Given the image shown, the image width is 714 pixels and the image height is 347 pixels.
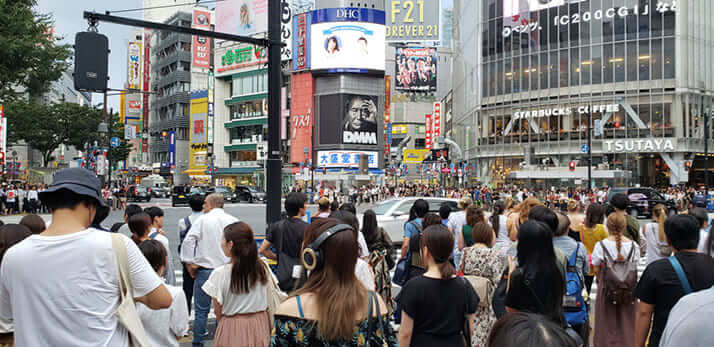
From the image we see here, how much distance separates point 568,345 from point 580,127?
56.6m

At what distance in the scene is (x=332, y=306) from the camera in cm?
263

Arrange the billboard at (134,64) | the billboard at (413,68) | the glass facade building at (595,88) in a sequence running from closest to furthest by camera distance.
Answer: the glass facade building at (595,88), the billboard at (413,68), the billboard at (134,64)

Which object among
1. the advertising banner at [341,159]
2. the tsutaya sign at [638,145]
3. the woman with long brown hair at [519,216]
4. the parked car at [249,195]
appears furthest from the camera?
the advertising banner at [341,159]

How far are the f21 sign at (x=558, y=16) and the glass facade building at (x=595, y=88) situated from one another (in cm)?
10

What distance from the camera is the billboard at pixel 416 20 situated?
309ft

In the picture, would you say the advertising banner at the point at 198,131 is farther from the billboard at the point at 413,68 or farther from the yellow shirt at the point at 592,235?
the yellow shirt at the point at 592,235


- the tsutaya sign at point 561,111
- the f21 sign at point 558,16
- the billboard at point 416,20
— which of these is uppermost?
the billboard at point 416,20

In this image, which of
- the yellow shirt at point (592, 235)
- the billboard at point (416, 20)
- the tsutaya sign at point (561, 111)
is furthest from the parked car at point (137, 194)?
the billboard at point (416, 20)

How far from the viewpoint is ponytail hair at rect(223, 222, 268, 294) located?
4.45 meters

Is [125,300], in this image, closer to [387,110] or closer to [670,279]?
[670,279]

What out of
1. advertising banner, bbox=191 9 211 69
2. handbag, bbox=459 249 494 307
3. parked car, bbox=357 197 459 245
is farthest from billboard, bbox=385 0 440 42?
handbag, bbox=459 249 494 307

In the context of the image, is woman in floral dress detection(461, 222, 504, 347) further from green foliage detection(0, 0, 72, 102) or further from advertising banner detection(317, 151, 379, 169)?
advertising banner detection(317, 151, 379, 169)

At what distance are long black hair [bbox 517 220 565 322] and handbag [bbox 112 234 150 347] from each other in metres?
2.73

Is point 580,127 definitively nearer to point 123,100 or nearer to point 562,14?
point 562,14
